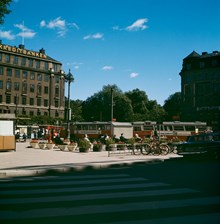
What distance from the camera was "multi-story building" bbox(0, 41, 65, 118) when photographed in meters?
72.9

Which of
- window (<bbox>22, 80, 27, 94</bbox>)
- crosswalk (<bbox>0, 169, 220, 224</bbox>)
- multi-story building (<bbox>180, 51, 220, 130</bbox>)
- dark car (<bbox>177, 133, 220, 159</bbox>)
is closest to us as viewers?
crosswalk (<bbox>0, 169, 220, 224</bbox>)

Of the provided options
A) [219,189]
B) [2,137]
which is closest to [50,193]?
[219,189]

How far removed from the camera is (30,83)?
78.3 metres

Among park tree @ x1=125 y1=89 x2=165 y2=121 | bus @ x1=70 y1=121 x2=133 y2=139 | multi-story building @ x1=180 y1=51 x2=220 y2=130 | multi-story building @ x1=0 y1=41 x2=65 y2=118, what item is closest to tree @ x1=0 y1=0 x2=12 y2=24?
bus @ x1=70 y1=121 x2=133 y2=139

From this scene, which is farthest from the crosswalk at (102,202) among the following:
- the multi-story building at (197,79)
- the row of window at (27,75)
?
the row of window at (27,75)

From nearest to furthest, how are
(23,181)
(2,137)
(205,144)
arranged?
1. (23,181)
2. (205,144)
3. (2,137)

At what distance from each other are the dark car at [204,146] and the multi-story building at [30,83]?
56.8 metres

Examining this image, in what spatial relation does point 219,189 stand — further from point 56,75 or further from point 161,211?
point 56,75

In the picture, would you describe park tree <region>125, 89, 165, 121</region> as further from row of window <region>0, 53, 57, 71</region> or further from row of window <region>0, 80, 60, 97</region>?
row of window <region>0, 53, 57, 71</region>

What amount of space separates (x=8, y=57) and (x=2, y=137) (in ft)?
190

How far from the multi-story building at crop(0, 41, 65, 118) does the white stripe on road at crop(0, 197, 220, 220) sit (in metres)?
65.6

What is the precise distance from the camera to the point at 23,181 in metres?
9.65

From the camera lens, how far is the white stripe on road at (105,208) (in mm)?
5773

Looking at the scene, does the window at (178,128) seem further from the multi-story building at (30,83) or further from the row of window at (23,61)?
the row of window at (23,61)
